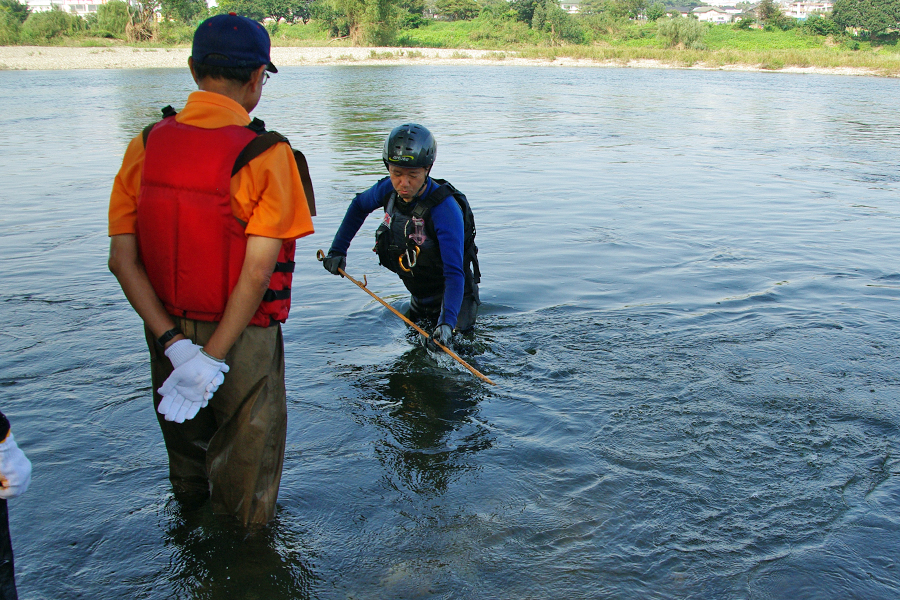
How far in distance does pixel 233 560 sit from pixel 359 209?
284cm

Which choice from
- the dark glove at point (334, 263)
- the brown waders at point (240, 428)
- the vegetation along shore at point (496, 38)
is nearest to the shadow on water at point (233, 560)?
the brown waders at point (240, 428)

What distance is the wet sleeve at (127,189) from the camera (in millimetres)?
2658

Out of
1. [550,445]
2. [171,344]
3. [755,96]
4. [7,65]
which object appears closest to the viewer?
[171,344]

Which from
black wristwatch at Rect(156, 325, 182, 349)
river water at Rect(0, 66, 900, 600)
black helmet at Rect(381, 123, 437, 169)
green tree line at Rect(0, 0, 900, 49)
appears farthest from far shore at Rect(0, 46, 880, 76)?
black wristwatch at Rect(156, 325, 182, 349)

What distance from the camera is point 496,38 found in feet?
275

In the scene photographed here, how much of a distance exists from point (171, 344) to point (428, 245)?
2.69 metres

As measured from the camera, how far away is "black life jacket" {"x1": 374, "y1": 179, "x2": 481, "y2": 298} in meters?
4.91

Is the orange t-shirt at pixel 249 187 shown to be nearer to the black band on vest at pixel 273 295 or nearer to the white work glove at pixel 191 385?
the black band on vest at pixel 273 295

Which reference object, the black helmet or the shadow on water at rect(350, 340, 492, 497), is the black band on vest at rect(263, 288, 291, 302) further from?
the black helmet

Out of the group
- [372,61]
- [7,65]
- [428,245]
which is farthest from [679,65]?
[428,245]

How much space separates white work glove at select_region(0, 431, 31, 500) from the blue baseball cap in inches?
57.6

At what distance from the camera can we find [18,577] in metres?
3.06

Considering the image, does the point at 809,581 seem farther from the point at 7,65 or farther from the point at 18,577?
the point at 7,65

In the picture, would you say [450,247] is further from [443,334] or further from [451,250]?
[443,334]
